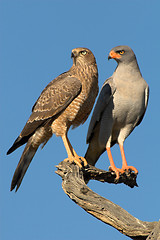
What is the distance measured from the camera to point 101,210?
5352 mm

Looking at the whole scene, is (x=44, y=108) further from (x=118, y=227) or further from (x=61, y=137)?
(x=118, y=227)

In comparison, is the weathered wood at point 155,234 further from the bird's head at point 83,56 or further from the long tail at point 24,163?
the bird's head at point 83,56

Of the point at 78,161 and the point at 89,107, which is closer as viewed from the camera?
the point at 78,161

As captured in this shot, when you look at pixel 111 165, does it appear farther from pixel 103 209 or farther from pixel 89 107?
pixel 103 209

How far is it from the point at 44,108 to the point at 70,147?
82cm

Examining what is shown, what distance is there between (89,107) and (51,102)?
0.66m

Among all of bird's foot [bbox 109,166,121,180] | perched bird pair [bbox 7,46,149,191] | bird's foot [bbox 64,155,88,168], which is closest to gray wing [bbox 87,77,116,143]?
perched bird pair [bbox 7,46,149,191]

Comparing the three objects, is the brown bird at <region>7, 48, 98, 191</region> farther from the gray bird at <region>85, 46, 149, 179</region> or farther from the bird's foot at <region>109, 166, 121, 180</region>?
the bird's foot at <region>109, 166, 121, 180</region>

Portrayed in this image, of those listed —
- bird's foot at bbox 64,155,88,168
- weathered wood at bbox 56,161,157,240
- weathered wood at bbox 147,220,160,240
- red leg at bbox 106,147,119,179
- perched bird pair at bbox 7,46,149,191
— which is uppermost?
perched bird pair at bbox 7,46,149,191

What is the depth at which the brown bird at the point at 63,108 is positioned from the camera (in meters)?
6.57

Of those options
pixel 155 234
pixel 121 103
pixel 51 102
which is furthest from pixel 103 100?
pixel 155 234

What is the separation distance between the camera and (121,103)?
23.0ft

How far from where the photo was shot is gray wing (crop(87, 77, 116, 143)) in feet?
23.2

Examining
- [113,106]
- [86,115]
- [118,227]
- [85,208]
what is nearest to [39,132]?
[86,115]
